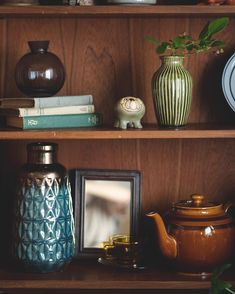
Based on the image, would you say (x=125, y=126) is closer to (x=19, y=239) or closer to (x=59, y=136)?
(x=59, y=136)

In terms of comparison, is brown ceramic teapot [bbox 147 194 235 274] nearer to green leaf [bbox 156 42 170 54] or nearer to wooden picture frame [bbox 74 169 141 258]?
wooden picture frame [bbox 74 169 141 258]

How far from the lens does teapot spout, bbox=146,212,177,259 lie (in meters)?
1.82

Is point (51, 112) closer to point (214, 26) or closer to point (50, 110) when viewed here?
point (50, 110)

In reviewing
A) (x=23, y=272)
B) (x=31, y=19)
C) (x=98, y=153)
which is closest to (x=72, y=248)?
(x=23, y=272)

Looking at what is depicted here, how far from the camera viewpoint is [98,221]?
1996 millimetres

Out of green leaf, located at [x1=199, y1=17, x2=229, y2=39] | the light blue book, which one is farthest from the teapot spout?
green leaf, located at [x1=199, y1=17, x2=229, y2=39]

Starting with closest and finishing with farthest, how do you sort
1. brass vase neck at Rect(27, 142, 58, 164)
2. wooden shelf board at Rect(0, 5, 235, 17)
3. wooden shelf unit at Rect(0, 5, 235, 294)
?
wooden shelf board at Rect(0, 5, 235, 17) < brass vase neck at Rect(27, 142, 58, 164) < wooden shelf unit at Rect(0, 5, 235, 294)

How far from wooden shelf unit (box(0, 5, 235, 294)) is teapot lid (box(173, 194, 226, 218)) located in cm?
14

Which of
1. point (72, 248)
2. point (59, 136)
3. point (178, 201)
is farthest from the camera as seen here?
point (178, 201)

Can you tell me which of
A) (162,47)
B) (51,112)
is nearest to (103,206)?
(51,112)

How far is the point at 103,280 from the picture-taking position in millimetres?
1793

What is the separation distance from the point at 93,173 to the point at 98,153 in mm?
57

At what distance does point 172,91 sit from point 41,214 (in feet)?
1.46

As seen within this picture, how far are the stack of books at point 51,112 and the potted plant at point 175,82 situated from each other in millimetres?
170
